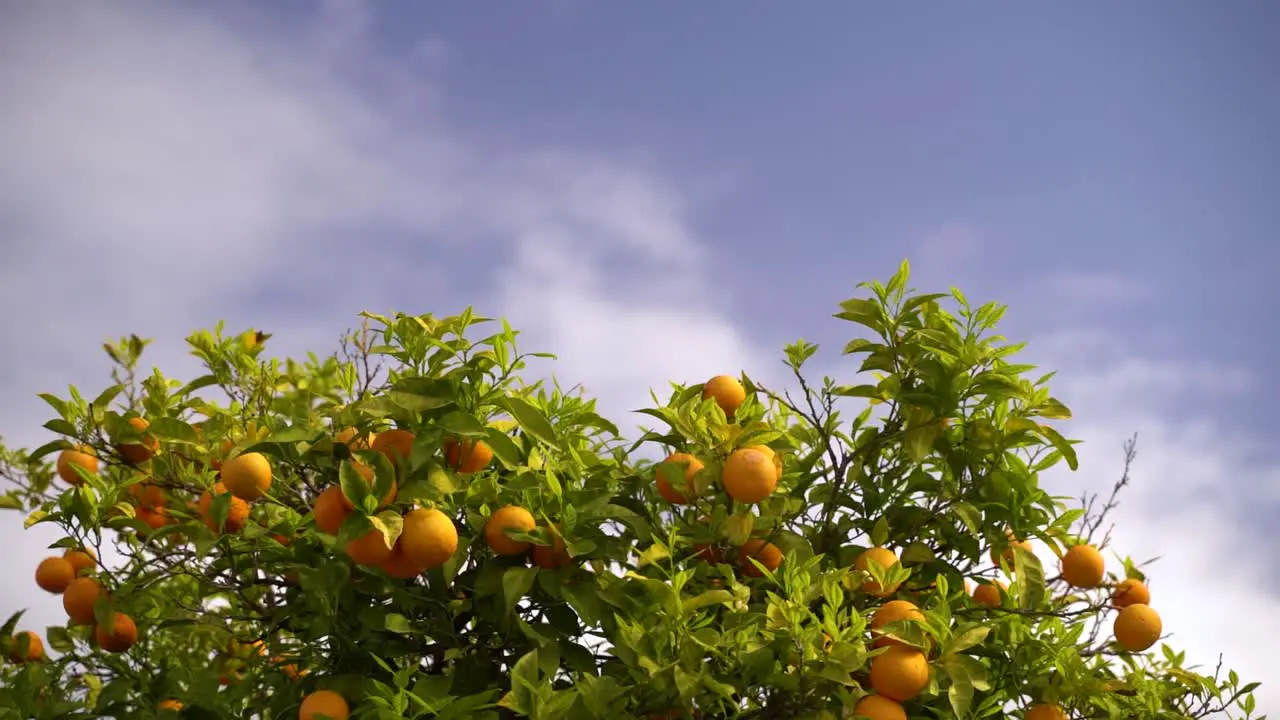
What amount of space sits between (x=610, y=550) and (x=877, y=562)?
863 mm

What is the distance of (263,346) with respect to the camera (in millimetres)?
5223

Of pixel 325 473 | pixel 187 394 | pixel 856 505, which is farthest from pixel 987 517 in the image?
pixel 187 394

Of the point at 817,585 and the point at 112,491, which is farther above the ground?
the point at 112,491

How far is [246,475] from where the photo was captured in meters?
3.62

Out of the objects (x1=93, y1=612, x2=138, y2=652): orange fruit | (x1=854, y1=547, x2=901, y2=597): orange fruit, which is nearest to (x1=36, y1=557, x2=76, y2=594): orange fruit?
(x1=93, y1=612, x2=138, y2=652): orange fruit

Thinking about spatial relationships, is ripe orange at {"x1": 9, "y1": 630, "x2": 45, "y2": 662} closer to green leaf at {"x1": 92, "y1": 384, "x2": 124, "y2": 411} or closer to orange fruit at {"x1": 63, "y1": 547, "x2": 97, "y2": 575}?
orange fruit at {"x1": 63, "y1": 547, "x2": 97, "y2": 575}

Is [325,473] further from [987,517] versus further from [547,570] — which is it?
[987,517]

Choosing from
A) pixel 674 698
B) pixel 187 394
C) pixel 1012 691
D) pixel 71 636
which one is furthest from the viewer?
pixel 71 636

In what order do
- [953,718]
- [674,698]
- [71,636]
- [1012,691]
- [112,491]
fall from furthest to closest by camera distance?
1. [71,636]
2. [112,491]
3. [1012,691]
4. [953,718]
5. [674,698]

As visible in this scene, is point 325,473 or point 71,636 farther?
point 71,636

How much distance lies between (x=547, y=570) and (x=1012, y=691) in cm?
167

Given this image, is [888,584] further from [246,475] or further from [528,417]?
[246,475]

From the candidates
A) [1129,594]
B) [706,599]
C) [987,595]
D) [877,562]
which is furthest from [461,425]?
[1129,594]

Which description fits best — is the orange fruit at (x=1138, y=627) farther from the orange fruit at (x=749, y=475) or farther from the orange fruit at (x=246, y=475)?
the orange fruit at (x=246, y=475)
